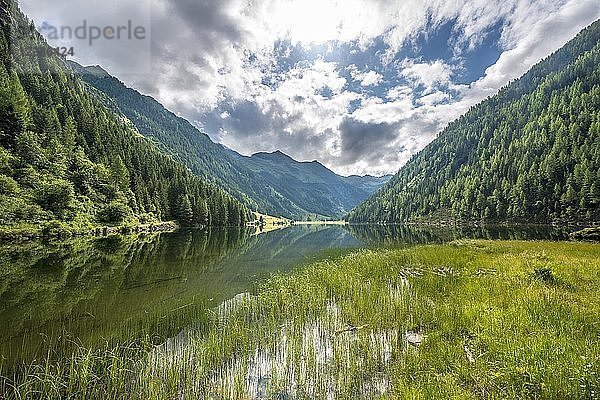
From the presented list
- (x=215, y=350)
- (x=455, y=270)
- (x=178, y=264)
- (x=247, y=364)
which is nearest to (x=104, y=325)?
(x=215, y=350)

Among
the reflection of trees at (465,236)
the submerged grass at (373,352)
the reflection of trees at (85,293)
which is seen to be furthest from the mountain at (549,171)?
the reflection of trees at (85,293)

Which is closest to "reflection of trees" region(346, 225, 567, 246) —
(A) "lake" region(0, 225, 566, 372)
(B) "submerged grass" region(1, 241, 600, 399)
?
(A) "lake" region(0, 225, 566, 372)

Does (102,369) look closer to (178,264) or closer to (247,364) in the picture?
(247,364)

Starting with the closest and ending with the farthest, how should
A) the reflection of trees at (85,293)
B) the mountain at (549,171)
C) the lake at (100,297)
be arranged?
the lake at (100,297) → the reflection of trees at (85,293) → the mountain at (549,171)

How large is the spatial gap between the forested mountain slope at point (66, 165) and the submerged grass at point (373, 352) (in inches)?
2360

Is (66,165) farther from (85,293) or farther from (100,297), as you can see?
(100,297)

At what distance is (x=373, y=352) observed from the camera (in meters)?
11.5

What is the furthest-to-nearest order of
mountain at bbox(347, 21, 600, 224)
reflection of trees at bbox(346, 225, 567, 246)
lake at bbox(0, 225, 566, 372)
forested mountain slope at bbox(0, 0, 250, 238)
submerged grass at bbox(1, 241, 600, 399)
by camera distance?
mountain at bbox(347, 21, 600, 224) < reflection of trees at bbox(346, 225, 567, 246) < forested mountain slope at bbox(0, 0, 250, 238) < lake at bbox(0, 225, 566, 372) < submerged grass at bbox(1, 241, 600, 399)

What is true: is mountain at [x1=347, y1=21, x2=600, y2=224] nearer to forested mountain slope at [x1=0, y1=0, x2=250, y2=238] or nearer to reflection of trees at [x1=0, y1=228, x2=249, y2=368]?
reflection of trees at [x1=0, y1=228, x2=249, y2=368]

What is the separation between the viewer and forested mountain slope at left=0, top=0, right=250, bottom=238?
6431 cm

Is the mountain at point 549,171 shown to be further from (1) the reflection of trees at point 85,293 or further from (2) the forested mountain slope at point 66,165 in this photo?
(2) the forested mountain slope at point 66,165

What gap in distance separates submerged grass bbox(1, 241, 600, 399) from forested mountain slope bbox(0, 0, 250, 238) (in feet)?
197

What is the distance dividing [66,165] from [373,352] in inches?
3822

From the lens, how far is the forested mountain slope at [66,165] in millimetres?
64312
